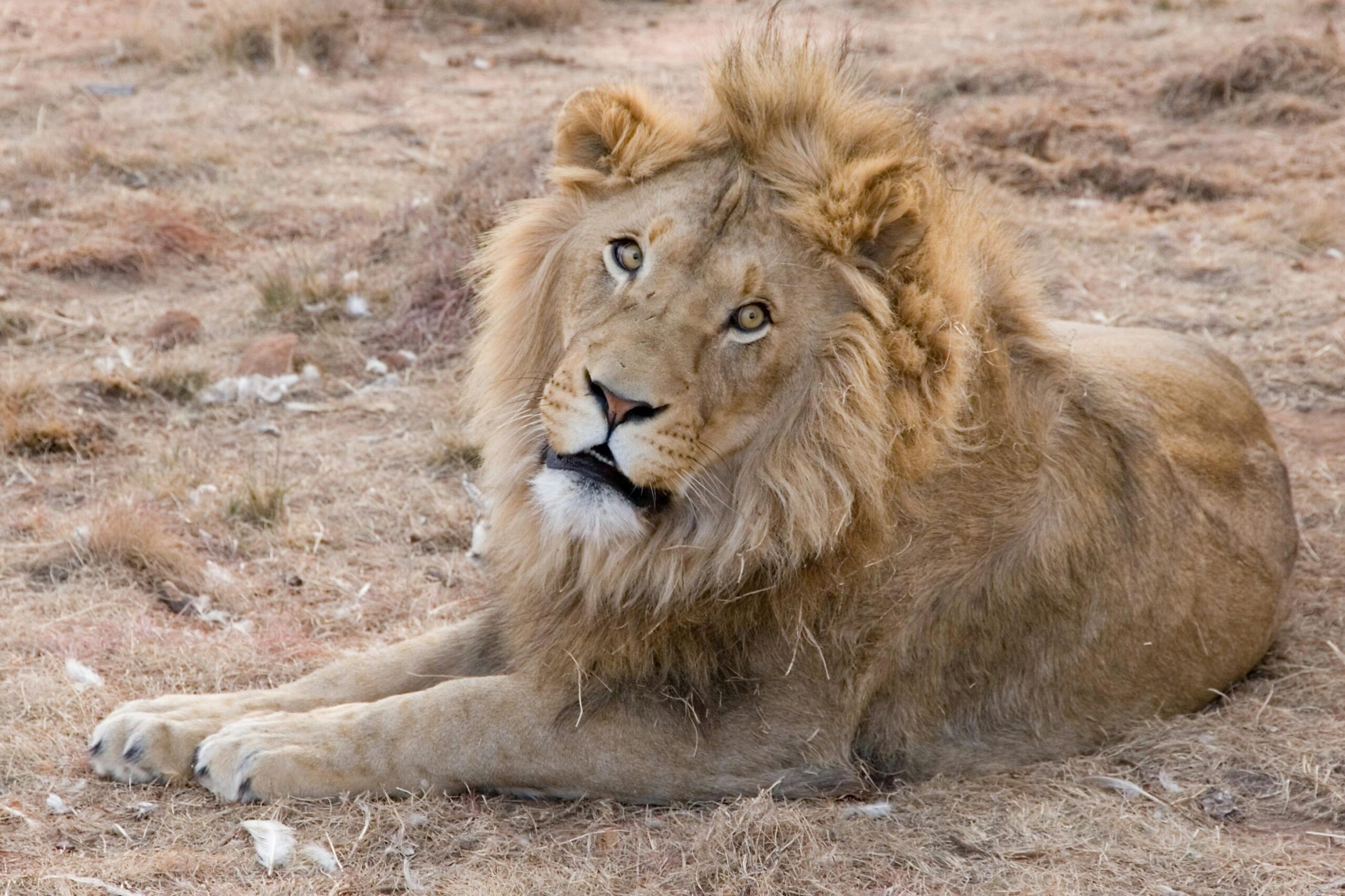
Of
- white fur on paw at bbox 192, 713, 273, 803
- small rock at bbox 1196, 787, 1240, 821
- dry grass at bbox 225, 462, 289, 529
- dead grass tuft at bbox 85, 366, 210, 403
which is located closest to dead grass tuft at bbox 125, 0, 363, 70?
dead grass tuft at bbox 85, 366, 210, 403

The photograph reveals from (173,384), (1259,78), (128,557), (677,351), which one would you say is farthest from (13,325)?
(1259,78)

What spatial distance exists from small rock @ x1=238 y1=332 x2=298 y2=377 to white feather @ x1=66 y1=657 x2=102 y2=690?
267 centimetres

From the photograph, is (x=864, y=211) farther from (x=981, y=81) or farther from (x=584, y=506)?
(x=981, y=81)

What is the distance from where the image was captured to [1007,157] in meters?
9.74

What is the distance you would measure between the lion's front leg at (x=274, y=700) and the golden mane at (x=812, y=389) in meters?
0.35

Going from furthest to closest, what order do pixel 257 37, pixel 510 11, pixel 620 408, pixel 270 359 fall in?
pixel 510 11
pixel 257 37
pixel 270 359
pixel 620 408

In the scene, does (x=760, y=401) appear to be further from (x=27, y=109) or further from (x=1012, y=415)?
(x=27, y=109)

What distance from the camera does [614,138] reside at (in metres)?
3.60

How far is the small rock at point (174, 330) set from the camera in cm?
705

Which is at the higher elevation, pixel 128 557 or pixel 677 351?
pixel 677 351

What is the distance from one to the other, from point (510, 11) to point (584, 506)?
1221cm

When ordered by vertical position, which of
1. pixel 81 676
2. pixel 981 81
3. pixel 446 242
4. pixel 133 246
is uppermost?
pixel 981 81

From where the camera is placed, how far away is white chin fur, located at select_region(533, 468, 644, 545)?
323cm

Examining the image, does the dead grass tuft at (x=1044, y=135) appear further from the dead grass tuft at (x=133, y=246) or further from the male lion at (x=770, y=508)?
the male lion at (x=770, y=508)
